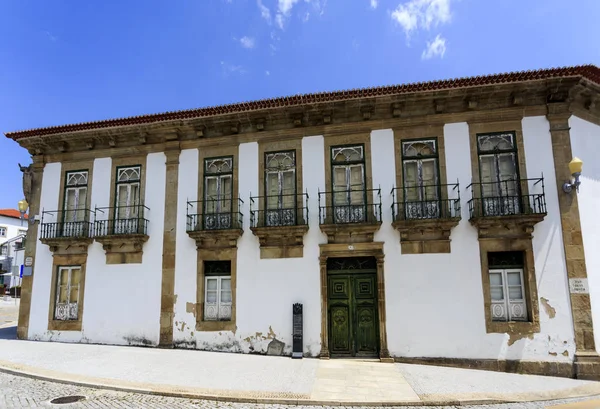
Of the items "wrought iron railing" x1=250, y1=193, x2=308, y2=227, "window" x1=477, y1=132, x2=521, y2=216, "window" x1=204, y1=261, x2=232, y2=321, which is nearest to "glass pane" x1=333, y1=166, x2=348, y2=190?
"wrought iron railing" x1=250, y1=193, x2=308, y2=227

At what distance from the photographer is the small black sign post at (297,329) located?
880cm

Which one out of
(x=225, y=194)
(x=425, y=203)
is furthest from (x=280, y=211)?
(x=425, y=203)

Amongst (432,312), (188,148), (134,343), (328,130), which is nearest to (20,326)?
(134,343)

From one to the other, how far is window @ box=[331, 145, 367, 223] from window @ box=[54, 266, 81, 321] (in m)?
7.24

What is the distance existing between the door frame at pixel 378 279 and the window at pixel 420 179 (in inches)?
45.0

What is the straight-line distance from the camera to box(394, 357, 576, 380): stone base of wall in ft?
25.8

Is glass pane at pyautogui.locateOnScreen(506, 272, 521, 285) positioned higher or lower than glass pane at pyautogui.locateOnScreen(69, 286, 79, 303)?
higher

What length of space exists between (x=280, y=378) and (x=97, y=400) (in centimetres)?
293

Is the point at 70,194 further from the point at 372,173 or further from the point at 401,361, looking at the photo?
the point at 401,361

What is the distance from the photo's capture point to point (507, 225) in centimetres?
842

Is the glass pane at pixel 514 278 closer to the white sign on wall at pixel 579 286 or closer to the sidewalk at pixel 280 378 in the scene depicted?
the white sign on wall at pixel 579 286

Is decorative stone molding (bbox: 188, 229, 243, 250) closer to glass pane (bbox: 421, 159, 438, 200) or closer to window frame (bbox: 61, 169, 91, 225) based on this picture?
window frame (bbox: 61, 169, 91, 225)

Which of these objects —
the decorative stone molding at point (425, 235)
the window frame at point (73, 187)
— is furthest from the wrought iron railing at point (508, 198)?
the window frame at point (73, 187)

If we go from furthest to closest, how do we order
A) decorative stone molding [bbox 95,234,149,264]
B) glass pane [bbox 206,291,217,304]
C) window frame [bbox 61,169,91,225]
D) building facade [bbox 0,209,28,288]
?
building facade [bbox 0,209,28,288] < window frame [bbox 61,169,91,225] < decorative stone molding [bbox 95,234,149,264] < glass pane [bbox 206,291,217,304]
